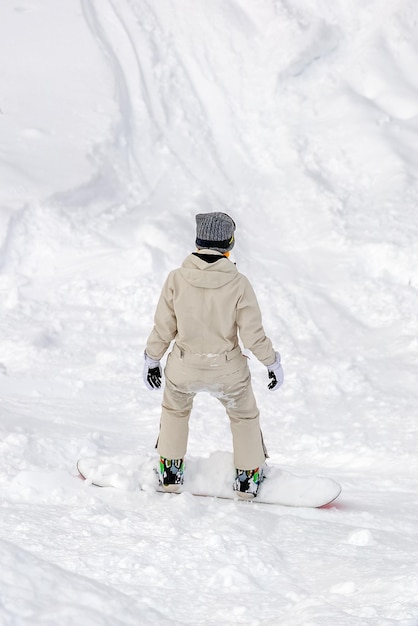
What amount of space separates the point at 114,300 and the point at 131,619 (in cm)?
513

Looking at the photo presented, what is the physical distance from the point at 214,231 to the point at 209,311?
0.42 meters

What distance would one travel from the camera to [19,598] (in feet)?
8.86

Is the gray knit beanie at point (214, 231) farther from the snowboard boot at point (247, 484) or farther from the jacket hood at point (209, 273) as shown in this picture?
the snowboard boot at point (247, 484)

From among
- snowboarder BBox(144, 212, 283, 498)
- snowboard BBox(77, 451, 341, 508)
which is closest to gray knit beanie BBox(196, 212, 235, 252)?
snowboarder BBox(144, 212, 283, 498)

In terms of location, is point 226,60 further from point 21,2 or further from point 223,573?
point 223,573

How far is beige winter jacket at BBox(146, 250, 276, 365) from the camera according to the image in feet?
13.9

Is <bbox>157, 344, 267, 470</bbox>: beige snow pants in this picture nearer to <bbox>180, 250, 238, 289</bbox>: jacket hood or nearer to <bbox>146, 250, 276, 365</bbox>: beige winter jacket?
<bbox>146, 250, 276, 365</bbox>: beige winter jacket

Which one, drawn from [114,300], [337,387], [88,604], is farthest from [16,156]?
[88,604]

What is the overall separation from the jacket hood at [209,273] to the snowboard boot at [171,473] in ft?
3.70

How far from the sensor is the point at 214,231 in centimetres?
420

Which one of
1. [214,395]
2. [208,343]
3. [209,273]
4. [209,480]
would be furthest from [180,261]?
[209,273]

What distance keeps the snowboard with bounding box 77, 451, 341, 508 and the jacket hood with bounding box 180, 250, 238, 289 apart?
1254 millimetres

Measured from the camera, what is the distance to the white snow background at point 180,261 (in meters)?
3.49

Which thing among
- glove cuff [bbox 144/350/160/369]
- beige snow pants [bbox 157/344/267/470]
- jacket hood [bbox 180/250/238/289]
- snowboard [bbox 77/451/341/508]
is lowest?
snowboard [bbox 77/451/341/508]
